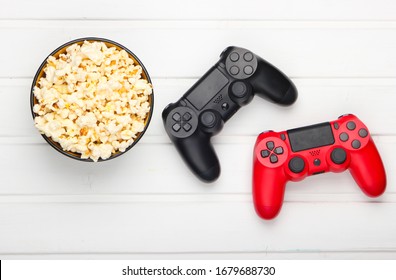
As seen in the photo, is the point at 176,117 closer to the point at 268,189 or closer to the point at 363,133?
the point at 268,189

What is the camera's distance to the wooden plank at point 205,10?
1.11m

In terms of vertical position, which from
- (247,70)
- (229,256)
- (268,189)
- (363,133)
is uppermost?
(247,70)

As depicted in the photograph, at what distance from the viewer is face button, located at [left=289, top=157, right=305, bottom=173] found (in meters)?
1.04

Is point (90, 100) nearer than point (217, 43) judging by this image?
Yes

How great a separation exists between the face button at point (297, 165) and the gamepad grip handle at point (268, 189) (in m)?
0.02

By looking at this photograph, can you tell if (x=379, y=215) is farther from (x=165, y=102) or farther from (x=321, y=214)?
(x=165, y=102)

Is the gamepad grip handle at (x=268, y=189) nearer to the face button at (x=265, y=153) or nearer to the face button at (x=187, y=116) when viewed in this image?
the face button at (x=265, y=153)

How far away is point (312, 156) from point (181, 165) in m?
0.26

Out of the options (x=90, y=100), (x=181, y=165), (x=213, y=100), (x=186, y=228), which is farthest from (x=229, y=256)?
(x=90, y=100)

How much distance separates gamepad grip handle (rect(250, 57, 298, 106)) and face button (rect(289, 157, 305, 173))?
122 mm

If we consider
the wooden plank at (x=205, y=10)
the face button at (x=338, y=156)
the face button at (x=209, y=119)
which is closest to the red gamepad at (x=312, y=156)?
the face button at (x=338, y=156)

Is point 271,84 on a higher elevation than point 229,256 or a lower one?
higher

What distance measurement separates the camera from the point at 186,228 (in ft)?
3.65

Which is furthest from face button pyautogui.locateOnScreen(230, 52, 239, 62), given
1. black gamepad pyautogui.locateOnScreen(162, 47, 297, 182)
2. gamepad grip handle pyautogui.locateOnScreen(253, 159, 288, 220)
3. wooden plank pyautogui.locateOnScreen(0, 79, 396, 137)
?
gamepad grip handle pyautogui.locateOnScreen(253, 159, 288, 220)
